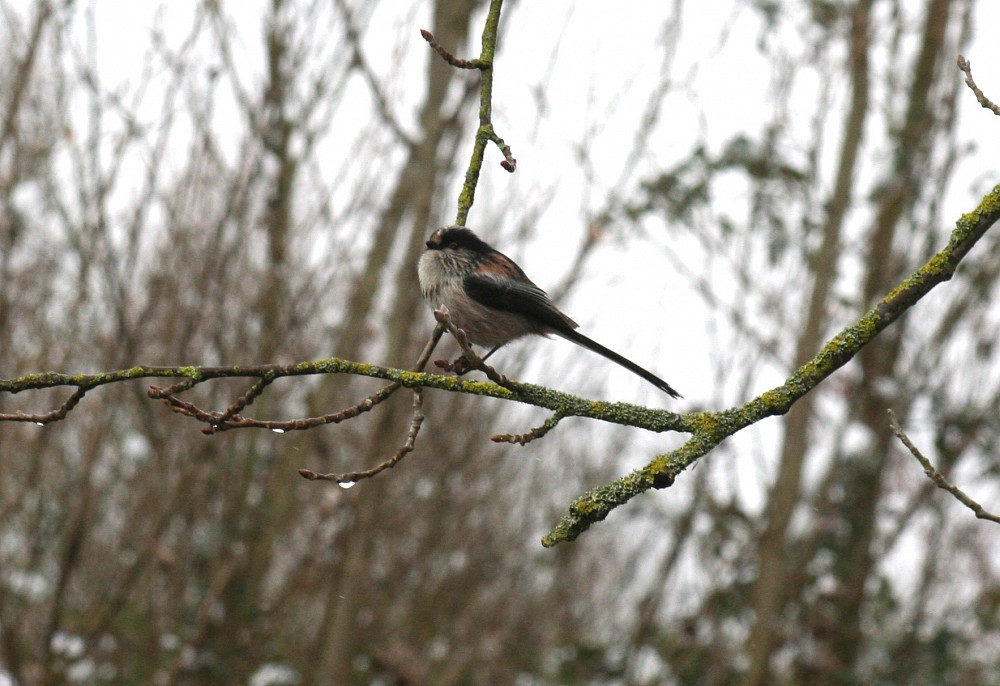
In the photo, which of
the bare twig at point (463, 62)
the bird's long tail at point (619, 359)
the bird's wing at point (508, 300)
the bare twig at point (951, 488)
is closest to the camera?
the bare twig at point (951, 488)

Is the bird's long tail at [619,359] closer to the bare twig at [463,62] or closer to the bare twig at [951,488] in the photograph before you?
the bare twig at [951,488]

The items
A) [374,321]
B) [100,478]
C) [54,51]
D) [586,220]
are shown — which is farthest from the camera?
[100,478]

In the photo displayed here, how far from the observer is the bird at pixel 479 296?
12.3 ft

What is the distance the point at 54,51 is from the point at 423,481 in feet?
12.8

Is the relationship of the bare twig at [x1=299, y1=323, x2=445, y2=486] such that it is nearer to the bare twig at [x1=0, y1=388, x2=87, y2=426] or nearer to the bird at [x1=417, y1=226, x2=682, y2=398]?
the bare twig at [x1=0, y1=388, x2=87, y2=426]

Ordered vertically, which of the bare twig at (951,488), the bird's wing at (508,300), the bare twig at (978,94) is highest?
the bird's wing at (508,300)

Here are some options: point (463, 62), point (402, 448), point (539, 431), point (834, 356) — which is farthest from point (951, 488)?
point (463, 62)

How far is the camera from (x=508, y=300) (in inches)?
148

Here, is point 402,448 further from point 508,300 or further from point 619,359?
point 508,300

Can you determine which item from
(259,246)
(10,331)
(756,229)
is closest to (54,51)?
(10,331)

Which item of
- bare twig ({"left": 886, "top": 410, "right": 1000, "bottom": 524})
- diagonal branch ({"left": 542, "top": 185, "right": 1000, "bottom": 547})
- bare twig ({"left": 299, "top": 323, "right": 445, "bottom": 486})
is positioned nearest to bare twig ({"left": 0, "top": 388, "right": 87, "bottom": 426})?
bare twig ({"left": 299, "top": 323, "right": 445, "bottom": 486})

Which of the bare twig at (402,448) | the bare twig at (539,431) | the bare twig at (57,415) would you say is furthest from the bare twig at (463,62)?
the bare twig at (57,415)

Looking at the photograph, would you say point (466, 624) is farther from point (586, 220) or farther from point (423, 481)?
point (586, 220)

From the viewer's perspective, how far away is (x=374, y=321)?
293 inches
